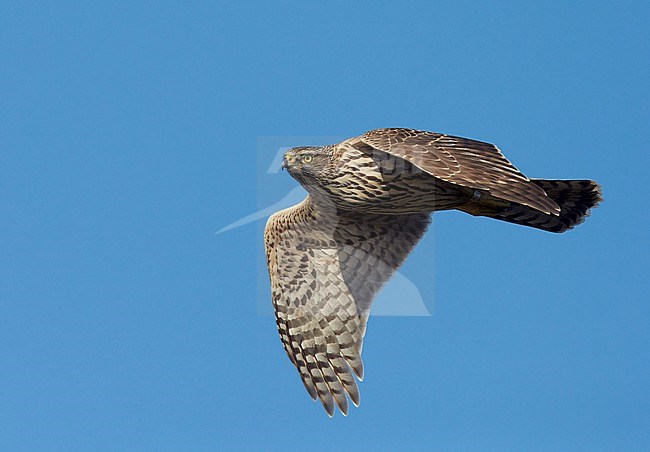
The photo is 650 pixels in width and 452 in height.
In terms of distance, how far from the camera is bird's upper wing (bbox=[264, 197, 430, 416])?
14367mm

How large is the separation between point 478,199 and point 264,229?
290cm

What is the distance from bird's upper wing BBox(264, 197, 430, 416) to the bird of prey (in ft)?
0.04

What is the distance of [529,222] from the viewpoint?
13.5m

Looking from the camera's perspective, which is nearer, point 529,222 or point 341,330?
point 529,222

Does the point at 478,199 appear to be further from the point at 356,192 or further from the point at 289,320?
the point at 289,320

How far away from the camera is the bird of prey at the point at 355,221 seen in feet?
40.1

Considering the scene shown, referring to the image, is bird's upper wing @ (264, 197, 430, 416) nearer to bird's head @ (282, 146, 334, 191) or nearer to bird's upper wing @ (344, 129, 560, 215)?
bird's head @ (282, 146, 334, 191)

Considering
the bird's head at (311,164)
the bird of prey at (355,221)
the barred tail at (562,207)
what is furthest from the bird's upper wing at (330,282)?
the barred tail at (562,207)

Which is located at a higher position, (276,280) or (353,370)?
Answer: (276,280)

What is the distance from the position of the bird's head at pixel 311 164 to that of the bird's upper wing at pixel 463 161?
0.52 metres

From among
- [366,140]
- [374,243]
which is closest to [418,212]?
[374,243]

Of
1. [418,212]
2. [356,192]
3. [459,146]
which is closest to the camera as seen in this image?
[459,146]

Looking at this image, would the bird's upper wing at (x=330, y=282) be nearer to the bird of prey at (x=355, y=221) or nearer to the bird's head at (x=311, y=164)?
the bird of prey at (x=355, y=221)

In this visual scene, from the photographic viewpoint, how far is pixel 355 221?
563 inches
